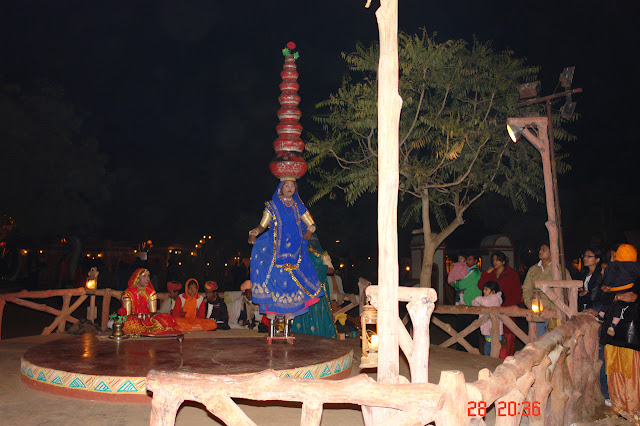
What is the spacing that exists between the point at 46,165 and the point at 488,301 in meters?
19.1

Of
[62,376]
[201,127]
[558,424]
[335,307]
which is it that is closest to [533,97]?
[558,424]

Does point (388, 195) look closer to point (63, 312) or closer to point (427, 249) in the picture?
point (63, 312)

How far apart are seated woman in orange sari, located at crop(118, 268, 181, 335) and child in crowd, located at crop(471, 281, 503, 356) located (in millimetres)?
5557

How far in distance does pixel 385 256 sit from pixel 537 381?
6.62 ft

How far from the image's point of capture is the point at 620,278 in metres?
6.30

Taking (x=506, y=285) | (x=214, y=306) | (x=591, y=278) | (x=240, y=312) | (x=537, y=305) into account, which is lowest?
(x=240, y=312)

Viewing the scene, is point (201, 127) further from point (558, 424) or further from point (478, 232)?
point (558, 424)

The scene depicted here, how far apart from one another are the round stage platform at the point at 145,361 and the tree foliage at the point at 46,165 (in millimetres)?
14583

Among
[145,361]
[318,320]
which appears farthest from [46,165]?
[145,361]

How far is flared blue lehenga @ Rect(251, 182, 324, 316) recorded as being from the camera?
334 inches

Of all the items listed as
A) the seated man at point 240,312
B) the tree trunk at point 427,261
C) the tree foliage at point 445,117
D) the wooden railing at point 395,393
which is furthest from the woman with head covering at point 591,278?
the seated man at point 240,312

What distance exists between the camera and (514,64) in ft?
41.7

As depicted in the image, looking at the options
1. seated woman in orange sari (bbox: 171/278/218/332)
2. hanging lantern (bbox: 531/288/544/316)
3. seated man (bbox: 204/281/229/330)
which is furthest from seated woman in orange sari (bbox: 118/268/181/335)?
hanging lantern (bbox: 531/288/544/316)
